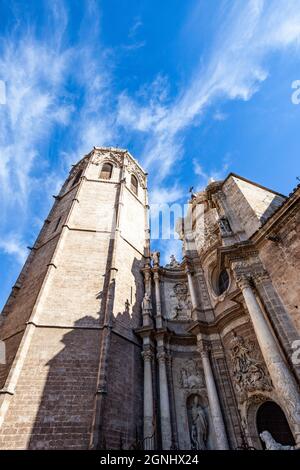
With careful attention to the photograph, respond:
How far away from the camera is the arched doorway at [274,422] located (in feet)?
28.2

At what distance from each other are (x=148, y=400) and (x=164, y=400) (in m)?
0.62

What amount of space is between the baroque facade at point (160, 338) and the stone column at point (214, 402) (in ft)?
0.11

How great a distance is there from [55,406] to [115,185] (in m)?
14.2

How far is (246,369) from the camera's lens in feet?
31.0

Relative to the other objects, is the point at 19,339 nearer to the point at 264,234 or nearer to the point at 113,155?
the point at 264,234

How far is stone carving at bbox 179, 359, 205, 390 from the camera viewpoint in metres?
10.9

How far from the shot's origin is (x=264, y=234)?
10.0m

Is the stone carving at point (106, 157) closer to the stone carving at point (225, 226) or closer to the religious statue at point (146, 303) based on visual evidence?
the stone carving at point (225, 226)

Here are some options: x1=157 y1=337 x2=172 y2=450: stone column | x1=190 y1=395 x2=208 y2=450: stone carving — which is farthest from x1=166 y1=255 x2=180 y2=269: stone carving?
x1=190 y1=395 x2=208 y2=450: stone carving

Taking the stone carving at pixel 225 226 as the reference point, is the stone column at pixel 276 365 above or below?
below

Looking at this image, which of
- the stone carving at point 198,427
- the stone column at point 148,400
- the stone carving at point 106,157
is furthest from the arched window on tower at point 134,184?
the stone carving at point 198,427

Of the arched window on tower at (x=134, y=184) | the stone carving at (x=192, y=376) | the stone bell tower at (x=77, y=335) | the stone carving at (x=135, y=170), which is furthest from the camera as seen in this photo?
the stone carving at (x=135, y=170)

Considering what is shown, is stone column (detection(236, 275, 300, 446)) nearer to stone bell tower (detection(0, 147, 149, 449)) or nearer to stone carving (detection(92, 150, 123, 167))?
stone bell tower (detection(0, 147, 149, 449))
